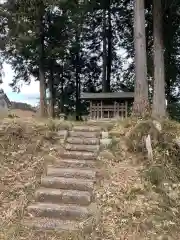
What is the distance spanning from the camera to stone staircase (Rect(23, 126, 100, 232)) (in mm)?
5168

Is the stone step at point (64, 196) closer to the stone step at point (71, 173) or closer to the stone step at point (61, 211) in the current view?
the stone step at point (61, 211)

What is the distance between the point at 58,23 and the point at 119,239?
62.1 feet

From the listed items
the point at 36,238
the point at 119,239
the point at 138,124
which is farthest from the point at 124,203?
the point at 138,124

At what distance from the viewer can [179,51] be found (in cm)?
2056

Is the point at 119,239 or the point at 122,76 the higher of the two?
the point at 122,76

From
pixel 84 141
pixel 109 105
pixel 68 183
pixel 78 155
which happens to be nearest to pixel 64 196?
pixel 68 183

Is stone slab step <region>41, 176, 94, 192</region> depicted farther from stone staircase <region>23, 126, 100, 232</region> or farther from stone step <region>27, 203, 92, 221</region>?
stone step <region>27, 203, 92, 221</region>

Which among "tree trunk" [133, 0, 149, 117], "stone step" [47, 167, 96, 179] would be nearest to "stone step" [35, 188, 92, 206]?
"stone step" [47, 167, 96, 179]

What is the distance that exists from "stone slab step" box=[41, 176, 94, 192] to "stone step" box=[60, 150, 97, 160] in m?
0.76

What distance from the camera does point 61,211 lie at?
5328 millimetres

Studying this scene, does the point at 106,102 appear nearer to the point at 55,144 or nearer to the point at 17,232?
the point at 55,144

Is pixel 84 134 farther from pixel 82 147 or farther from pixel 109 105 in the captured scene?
pixel 109 105

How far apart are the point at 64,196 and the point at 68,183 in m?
0.32

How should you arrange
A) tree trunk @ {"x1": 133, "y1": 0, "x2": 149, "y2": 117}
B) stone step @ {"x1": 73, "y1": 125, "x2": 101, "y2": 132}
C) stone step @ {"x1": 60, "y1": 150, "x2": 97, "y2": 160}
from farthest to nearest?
tree trunk @ {"x1": 133, "y1": 0, "x2": 149, "y2": 117}
stone step @ {"x1": 73, "y1": 125, "x2": 101, "y2": 132}
stone step @ {"x1": 60, "y1": 150, "x2": 97, "y2": 160}
